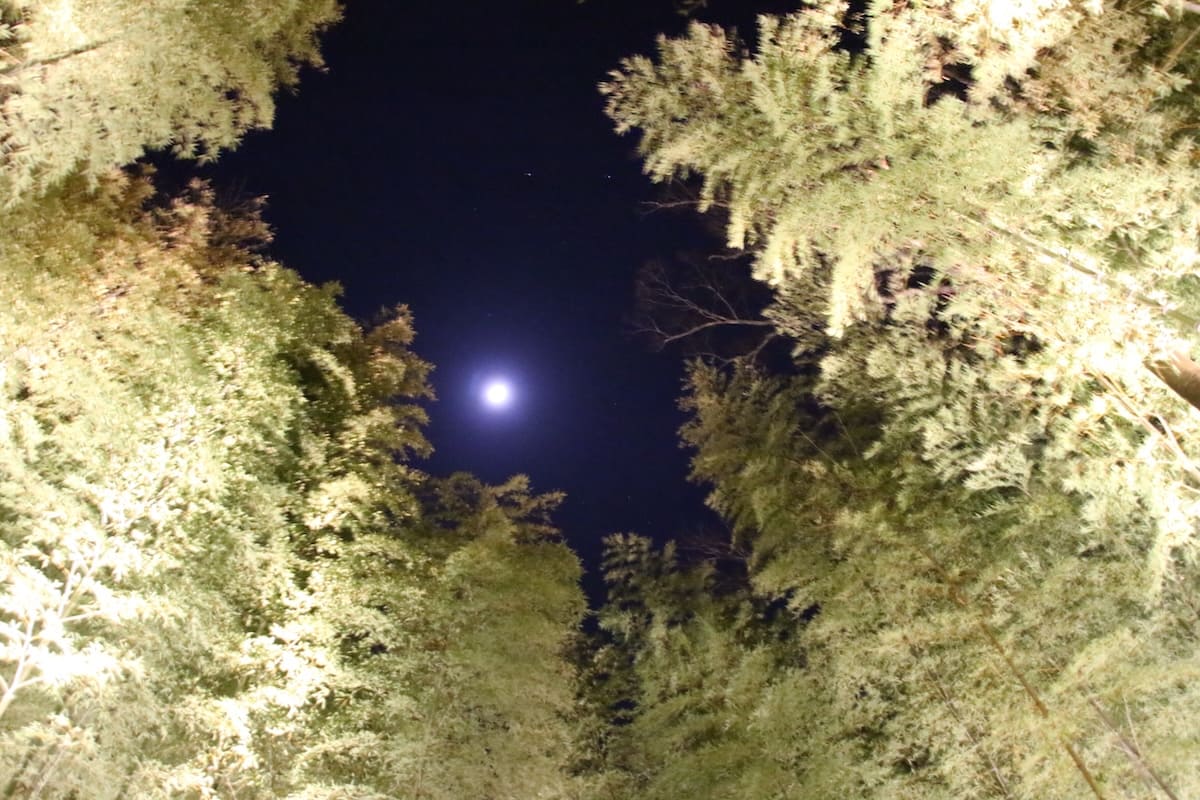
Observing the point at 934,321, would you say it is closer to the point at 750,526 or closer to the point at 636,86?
the point at 750,526

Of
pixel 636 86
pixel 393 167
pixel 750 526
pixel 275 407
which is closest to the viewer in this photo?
pixel 636 86

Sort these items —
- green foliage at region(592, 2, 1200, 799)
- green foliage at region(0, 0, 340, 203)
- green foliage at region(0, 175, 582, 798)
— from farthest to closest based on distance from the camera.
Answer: green foliage at region(0, 175, 582, 798) → green foliage at region(0, 0, 340, 203) → green foliage at region(592, 2, 1200, 799)

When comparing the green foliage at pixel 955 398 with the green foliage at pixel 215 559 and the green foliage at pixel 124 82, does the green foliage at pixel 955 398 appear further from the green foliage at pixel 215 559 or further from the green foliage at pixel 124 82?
the green foliage at pixel 124 82

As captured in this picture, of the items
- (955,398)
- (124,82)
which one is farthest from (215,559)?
(955,398)

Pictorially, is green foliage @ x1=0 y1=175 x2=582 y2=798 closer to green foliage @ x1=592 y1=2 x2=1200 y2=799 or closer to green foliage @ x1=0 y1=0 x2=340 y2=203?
green foliage @ x1=0 y1=0 x2=340 y2=203

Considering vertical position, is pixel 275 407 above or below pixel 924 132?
below

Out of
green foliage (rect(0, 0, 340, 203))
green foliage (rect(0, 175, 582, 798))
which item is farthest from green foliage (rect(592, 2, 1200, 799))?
green foliage (rect(0, 0, 340, 203))

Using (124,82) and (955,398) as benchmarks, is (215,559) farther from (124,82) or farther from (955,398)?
(955,398)

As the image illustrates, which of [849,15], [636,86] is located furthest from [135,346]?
[849,15]

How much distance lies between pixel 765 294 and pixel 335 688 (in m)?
4.40

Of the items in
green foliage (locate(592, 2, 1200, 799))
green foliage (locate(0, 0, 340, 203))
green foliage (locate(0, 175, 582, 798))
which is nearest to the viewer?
green foliage (locate(592, 2, 1200, 799))

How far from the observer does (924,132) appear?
3.31m

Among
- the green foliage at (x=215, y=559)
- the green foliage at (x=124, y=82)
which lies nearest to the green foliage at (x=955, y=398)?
the green foliage at (x=215, y=559)

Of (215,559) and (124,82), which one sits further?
(215,559)
